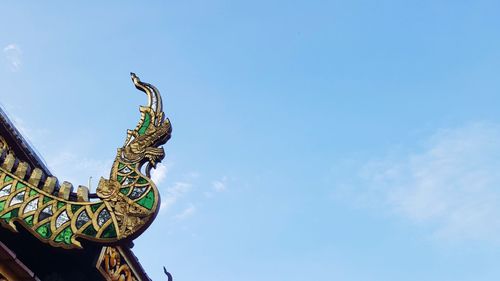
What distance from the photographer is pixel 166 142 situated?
9.74 meters

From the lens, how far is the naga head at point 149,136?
9.35 metres

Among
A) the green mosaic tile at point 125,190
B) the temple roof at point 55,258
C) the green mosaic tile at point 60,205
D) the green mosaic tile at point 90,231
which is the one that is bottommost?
the temple roof at point 55,258

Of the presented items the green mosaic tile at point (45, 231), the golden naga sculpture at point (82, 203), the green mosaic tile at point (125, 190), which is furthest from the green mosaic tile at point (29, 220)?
the green mosaic tile at point (125, 190)

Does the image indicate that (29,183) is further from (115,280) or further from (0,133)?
(0,133)

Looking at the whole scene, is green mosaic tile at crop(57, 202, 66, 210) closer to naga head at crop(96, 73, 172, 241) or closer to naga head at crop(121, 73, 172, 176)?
naga head at crop(96, 73, 172, 241)

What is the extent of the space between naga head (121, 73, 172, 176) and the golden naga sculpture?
0.05 feet

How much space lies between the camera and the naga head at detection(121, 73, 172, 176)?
368 inches

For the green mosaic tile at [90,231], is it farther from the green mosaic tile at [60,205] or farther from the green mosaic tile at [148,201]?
the green mosaic tile at [148,201]

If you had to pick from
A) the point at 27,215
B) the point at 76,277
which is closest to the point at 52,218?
the point at 27,215

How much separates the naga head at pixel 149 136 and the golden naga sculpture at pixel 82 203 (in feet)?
0.05

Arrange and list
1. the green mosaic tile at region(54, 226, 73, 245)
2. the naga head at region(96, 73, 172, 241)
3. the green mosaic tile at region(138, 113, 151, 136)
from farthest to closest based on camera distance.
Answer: the green mosaic tile at region(138, 113, 151, 136)
the naga head at region(96, 73, 172, 241)
the green mosaic tile at region(54, 226, 73, 245)

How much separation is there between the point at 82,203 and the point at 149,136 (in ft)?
5.14

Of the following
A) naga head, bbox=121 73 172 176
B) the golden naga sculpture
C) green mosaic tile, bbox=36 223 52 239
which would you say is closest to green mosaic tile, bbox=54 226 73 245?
the golden naga sculpture

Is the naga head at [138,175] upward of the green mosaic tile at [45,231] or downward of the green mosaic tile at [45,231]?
upward
